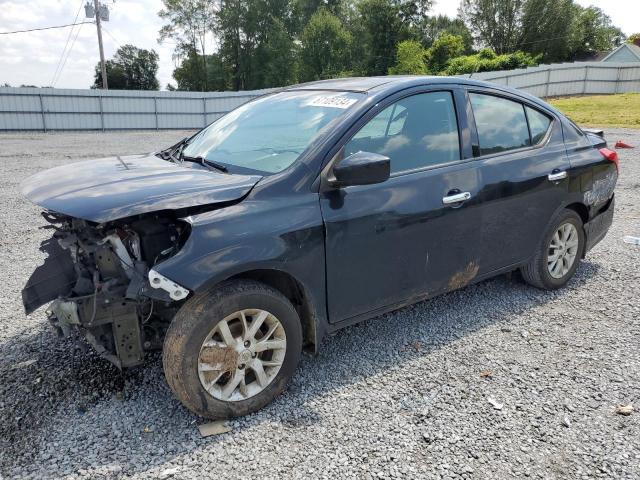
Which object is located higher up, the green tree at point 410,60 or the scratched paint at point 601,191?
the green tree at point 410,60

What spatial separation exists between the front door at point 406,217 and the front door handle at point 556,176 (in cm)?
88

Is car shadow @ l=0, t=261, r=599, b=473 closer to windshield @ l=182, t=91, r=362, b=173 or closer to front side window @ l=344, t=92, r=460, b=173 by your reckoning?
front side window @ l=344, t=92, r=460, b=173

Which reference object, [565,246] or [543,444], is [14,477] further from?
[565,246]

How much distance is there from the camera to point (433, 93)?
3.62 metres

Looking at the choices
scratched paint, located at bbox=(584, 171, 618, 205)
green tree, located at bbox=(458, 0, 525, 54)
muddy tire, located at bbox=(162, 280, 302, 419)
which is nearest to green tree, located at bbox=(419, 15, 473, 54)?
green tree, located at bbox=(458, 0, 525, 54)

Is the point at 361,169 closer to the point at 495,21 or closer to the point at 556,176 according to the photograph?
the point at 556,176

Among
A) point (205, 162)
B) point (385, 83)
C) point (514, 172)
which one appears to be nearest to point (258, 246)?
point (205, 162)

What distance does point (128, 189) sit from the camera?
2.72m

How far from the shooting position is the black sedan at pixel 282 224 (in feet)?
8.66

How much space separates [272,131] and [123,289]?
4.77 ft

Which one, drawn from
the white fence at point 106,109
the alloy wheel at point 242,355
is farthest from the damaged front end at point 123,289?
the white fence at point 106,109

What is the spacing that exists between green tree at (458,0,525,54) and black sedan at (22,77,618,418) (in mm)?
63974

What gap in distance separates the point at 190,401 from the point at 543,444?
1839 mm

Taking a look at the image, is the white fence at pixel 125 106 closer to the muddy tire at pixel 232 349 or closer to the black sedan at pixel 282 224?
the black sedan at pixel 282 224
